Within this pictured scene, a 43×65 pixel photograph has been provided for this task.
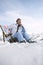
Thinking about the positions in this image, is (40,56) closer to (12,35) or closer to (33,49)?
(33,49)

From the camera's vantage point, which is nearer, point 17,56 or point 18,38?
point 17,56

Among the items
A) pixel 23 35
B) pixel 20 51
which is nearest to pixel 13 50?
pixel 20 51

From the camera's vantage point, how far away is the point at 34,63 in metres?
2.96

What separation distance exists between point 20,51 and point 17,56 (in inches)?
9.1

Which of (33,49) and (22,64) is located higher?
(33,49)

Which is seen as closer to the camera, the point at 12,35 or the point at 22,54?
the point at 22,54

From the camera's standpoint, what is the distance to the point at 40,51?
3.31 m

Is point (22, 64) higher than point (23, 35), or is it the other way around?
point (23, 35)

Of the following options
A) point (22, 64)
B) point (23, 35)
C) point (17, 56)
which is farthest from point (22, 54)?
point (23, 35)

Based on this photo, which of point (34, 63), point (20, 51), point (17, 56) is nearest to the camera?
point (34, 63)

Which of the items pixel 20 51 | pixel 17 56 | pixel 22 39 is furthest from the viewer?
pixel 22 39

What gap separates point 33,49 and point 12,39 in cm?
230

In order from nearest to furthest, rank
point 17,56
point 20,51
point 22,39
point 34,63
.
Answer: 1. point 34,63
2. point 17,56
3. point 20,51
4. point 22,39

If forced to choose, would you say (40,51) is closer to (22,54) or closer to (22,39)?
(22,54)
